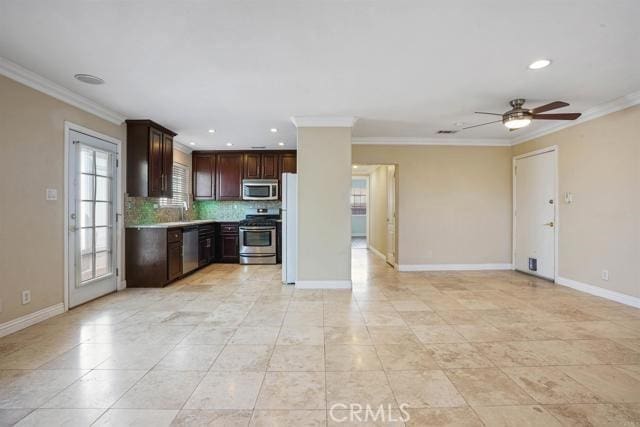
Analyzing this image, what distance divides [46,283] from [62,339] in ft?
Answer: 2.86

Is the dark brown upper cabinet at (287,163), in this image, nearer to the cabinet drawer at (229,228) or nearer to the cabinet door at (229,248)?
the cabinet drawer at (229,228)

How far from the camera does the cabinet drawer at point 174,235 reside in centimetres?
474

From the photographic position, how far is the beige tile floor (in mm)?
1807

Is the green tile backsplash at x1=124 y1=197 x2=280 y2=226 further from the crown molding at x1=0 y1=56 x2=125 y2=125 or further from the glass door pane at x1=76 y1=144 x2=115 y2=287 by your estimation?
the crown molding at x1=0 y1=56 x2=125 y2=125

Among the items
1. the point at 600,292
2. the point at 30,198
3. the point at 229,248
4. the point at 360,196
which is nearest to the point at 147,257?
the point at 30,198

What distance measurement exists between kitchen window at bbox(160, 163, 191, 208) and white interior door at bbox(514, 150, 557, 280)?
6.68m

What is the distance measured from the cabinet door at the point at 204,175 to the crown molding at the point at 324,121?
3126mm

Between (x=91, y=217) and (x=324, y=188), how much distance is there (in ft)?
10.2

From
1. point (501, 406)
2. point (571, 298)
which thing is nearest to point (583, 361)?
point (501, 406)

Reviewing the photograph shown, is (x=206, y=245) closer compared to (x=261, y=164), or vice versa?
(x=206, y=245)

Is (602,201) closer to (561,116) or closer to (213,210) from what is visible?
(561,116)

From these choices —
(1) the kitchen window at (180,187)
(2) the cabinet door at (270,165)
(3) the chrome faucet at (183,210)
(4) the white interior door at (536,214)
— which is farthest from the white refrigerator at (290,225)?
(4) the white interior door at (536,214)

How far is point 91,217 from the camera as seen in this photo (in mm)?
3990

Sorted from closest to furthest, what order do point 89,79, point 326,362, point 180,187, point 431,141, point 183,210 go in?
point 326,362 < point 89,79 < point 431,141 < point 180,187 < point 183,210
